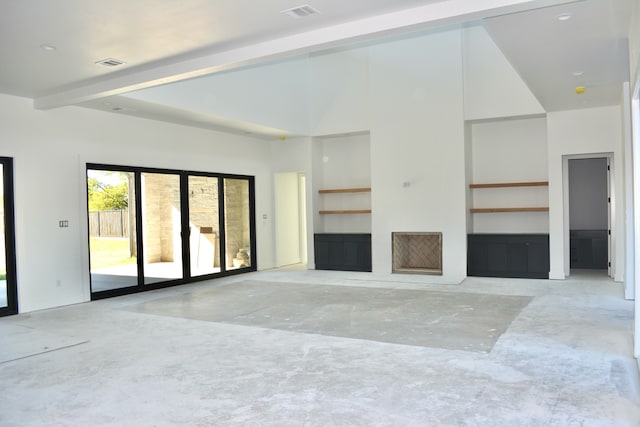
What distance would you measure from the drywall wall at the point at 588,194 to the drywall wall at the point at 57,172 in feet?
26.0

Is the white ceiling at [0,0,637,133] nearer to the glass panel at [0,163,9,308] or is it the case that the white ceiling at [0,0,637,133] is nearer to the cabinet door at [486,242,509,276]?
the glass panel at [0,163,9,308]

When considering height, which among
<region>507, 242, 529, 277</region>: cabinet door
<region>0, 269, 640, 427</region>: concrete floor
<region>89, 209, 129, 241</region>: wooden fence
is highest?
<region>89, 209, 129, 241</region>: wooden fence

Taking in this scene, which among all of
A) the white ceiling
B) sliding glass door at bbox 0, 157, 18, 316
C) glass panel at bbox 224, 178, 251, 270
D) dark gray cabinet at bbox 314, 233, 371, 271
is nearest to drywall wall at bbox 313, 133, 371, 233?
dark gray cabinet at bbox 314, 233, 371, 271

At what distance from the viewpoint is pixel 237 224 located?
1027 cm

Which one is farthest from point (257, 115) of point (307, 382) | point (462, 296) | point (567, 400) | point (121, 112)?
point (567, 400)

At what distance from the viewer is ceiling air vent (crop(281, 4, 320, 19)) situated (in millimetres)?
3865

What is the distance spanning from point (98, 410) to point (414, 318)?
11.6ft

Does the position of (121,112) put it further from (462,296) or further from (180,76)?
(462,296)

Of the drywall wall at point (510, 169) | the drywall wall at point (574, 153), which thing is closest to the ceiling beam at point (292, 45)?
the drywall wall at point (574, 153)

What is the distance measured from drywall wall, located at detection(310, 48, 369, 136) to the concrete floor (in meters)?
4.54

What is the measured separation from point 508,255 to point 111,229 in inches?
260

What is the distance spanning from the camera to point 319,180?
10.9 meters

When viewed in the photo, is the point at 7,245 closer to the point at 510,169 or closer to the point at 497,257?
the point at 497,257

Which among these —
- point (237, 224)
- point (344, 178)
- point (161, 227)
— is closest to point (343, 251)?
point (344, 178)
